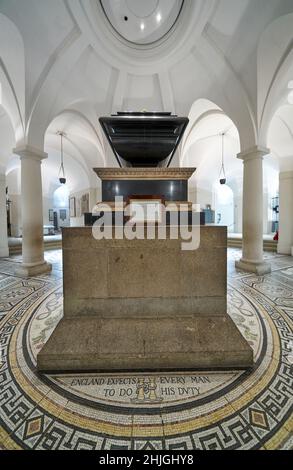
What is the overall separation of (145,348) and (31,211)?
4561mm

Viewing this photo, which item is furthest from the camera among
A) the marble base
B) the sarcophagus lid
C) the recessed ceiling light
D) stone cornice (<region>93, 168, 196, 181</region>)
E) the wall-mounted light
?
the wall-mounted light

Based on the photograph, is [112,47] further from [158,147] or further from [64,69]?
[158,147]

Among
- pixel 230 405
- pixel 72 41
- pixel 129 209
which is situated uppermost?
pixel 72 41

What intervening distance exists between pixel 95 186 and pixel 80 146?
7.07 ft

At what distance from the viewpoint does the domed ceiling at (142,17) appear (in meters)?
4.07

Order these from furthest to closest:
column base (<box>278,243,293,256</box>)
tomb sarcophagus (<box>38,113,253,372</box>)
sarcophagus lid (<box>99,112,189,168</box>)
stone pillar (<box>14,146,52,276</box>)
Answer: column base (<box>278,243,293,256</box>) < stone pillar (<box>14,146,52,276</box>) < sarcophagus lid (<box>99,112,189,168</box>) < tomb sarcophagus (<box>38,113,253,372</box>)

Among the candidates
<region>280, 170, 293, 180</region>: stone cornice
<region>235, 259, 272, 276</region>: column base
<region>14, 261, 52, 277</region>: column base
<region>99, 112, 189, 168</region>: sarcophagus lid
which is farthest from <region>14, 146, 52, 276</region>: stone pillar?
<region>280, 170, 293, 180</region>: stone cornice

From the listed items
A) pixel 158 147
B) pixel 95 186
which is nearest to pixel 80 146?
pixel 95 186

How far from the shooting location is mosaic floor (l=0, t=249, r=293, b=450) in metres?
1.09

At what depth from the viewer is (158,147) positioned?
2369 millimetres

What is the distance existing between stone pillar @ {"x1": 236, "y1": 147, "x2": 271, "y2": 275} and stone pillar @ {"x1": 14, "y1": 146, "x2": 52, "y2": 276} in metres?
5.33

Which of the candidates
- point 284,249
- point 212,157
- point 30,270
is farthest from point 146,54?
point 284,249

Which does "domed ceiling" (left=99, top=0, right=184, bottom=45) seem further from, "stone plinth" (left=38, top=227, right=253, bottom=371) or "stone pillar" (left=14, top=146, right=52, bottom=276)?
"stone plinth" (left=38, top=227, right=253, bottom=371)

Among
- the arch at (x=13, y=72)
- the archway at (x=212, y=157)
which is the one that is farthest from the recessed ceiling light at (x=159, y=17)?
the arch at (x=13, y=72)
